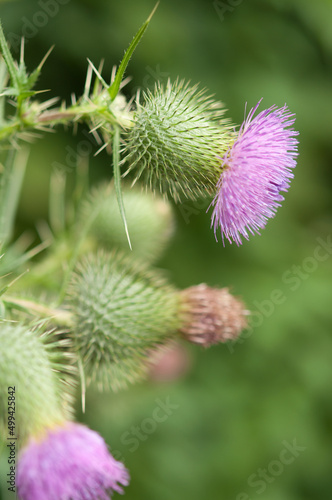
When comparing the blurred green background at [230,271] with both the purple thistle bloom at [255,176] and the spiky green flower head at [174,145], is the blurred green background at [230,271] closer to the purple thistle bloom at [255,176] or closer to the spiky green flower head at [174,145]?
the spiky green flower head at [174,145]

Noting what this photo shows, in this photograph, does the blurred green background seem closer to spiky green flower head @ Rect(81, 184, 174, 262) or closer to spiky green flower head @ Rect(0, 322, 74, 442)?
spiky green flower head @ Rect(81, 184, 174, 262)

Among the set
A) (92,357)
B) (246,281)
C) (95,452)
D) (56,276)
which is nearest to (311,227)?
(246,281)

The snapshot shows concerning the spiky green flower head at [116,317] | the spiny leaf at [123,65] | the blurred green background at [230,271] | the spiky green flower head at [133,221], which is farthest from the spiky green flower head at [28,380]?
the blurred green background at [230,271]

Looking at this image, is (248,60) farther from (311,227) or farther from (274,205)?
(274,205)

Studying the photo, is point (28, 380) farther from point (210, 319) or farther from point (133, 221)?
point (133, 221)

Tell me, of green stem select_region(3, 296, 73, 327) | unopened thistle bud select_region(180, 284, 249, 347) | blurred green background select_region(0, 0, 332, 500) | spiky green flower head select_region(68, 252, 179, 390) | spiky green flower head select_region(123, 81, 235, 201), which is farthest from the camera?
blurred green background select_region(0, 0, 332, 500)

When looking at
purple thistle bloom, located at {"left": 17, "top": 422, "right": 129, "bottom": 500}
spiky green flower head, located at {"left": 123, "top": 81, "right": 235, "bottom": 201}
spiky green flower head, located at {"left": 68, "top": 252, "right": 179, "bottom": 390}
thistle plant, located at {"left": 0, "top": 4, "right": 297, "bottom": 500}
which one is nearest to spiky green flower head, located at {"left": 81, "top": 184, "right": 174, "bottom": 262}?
spiky green flower head, located at {"left": 68, "top": 252, "right": 179, "bottom": 390}
